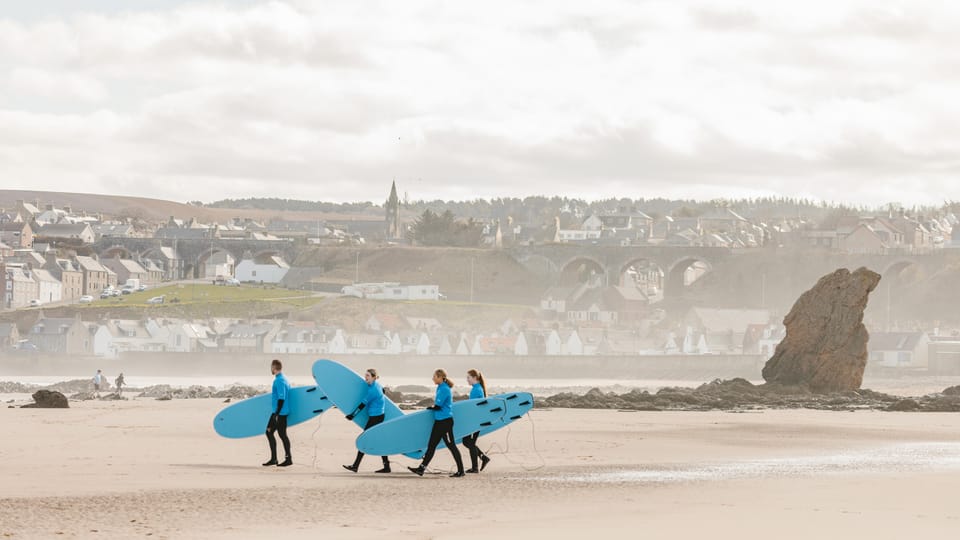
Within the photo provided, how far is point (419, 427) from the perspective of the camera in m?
14.1

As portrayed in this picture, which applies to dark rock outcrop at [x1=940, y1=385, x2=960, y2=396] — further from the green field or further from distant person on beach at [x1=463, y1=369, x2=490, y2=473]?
the green field

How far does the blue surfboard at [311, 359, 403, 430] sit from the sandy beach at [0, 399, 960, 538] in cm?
68

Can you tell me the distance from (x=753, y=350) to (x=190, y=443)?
5869 centimetres

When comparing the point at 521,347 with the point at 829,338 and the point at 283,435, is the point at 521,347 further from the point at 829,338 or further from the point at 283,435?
the point at 283,435

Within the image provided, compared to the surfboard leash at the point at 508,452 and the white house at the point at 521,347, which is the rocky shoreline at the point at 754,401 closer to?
the surfboard leash at the point at 508,452

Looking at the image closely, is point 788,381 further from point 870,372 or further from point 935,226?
point 935,226

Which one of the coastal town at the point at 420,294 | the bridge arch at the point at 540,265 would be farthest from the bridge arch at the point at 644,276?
the bridge arch at the point at 540,265

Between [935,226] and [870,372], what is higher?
[935,226]

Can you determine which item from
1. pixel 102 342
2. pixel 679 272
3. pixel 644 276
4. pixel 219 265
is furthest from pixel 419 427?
pixel 644 276

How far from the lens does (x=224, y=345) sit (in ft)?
243

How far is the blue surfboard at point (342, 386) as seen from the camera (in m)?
14.5

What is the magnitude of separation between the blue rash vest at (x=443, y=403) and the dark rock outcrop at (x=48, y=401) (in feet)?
46.8

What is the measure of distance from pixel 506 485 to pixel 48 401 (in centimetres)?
1527

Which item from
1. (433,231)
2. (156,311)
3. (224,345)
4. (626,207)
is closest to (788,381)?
(224,345)
